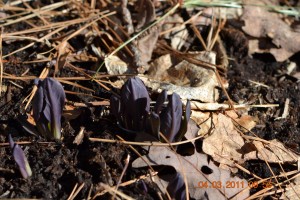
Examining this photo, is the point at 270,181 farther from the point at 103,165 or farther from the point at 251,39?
the point at 251,39

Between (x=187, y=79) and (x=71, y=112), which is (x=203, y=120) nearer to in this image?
(x=187, y=79)

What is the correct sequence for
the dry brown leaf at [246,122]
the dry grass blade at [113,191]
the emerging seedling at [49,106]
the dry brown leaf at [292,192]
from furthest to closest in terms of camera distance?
1. the dry brown leaf at [246,122]
2. the dry brown leaf at [292,192]
3. the emerging seedling at [49,106]
4. the dry grass blade at [113,191]

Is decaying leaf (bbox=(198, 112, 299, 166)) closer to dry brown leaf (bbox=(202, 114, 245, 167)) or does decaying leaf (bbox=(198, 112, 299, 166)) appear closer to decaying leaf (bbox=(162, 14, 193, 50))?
dry brown leaf (bbox=(202, 114, 245, 167))

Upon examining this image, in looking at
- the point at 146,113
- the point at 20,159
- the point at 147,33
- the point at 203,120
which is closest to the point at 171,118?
the point at 146,113

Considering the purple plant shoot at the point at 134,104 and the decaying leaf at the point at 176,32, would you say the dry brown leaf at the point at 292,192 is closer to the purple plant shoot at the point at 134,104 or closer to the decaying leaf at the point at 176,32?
the purple plant shoot at the point at 134,104

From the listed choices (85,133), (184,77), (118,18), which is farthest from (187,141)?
(118,18)

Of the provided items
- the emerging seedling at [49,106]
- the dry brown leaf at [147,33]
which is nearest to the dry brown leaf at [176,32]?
the dry brown leaf at [147,33]

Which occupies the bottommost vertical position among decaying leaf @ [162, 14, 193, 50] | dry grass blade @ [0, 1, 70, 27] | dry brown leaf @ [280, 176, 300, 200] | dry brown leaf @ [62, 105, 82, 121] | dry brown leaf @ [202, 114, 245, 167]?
dry brown leaf @ [280, 176, 300, 200]
